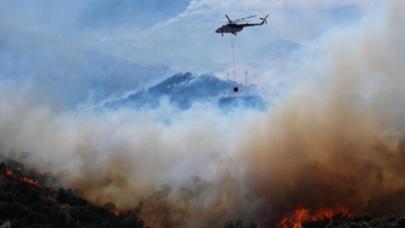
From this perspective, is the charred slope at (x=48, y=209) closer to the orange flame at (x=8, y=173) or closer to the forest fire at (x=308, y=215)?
the orange flame at (x=8, y=173)

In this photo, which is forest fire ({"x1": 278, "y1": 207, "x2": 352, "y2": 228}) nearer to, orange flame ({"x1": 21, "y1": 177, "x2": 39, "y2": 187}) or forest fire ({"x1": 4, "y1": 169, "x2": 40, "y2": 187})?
orange flame ({"x1": 21, "y1": 177, "x2": 39, "y2": 187})

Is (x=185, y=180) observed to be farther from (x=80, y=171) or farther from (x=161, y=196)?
(x=80, y=171)

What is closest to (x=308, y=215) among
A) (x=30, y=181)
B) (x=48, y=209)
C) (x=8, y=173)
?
(x=48, y=209)

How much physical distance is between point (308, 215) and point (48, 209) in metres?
40.1

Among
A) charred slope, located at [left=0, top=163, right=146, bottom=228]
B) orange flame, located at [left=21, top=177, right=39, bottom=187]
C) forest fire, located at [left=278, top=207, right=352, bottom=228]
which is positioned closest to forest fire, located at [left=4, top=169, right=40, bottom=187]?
orange flame, located at [left=21, top=177, right=39, bottom=187]

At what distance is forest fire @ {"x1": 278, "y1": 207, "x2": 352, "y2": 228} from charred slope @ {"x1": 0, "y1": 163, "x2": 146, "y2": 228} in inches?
883

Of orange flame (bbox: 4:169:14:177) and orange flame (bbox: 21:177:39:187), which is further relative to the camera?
orange flame (bbox: 4:169:14:177)

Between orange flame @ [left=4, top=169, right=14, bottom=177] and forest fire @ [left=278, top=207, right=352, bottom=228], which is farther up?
orange flame @ [left=4, top=169, right=14, bottom=177]

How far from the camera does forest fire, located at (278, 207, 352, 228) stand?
101 metres

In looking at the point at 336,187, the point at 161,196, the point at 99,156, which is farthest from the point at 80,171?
the point at 336,187

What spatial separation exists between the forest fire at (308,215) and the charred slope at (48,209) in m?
22.4

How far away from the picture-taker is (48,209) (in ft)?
359

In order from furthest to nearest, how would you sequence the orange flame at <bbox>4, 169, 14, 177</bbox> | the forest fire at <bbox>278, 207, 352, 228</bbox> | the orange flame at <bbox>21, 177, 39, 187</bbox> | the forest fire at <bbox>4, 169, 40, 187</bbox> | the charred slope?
1. the orange flame at <bbox>4, 169, 14, 177</bbox>
2. the forest fire at <bbox>4, 169, 40, 187</bbox>
3. the orange flame at <bbox>21, 177, 39, 187</bbox>
4. the charred slope
5. the forest fire at <bbox>278, 207, 352, 228</bbox>

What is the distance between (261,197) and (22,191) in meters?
38.8
